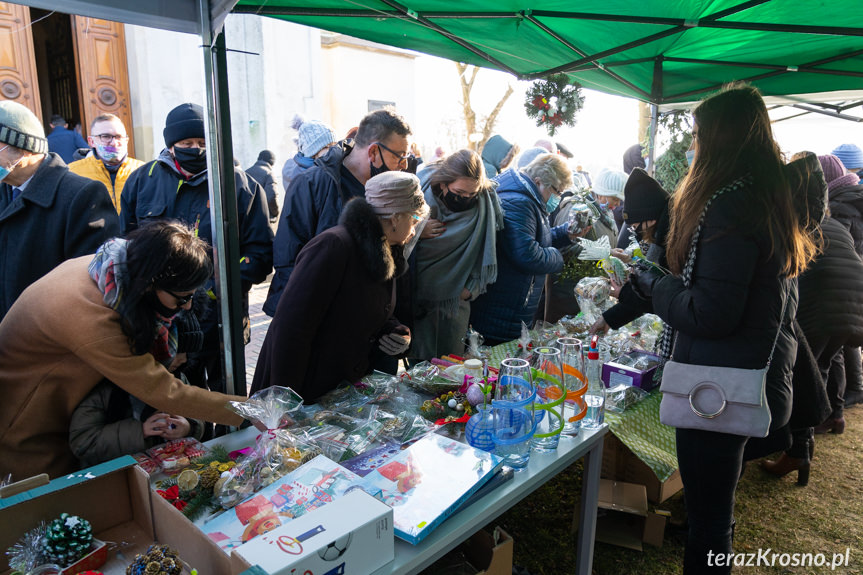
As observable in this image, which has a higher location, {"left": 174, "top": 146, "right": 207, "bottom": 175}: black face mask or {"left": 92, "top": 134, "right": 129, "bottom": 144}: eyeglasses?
{"left": 92, "top": 134, "right": 129, "bottom": 144}: eyeglasses

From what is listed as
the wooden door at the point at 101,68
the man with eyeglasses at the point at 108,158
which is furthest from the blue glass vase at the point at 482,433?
the wooden door at the point at 101,68

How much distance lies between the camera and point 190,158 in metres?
2.56

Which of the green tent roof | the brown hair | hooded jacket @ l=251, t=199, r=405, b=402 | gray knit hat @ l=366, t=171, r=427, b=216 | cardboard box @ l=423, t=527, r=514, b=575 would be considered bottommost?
cardboard box @ l=423, t=527, r=514, b=575

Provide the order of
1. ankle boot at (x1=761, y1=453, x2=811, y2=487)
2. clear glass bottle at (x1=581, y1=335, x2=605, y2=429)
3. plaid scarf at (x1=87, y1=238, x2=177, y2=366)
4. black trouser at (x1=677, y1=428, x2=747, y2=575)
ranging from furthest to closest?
ankle boot at (x1=761, y1=453, x2=811, y2=487)
clear glass bottle at (x1=581, y1=335, x2=605, y2=429)
black trouser at (x1=677, y1=428, x2=747, y2=575)
plaid scarf at (x1=87, y1=238, x2=177, y2=366)

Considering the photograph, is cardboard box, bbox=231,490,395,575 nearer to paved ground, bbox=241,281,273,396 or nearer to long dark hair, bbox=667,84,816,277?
long dark hair, bbox=667,84,816,277

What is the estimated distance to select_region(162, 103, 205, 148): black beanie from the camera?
252cm

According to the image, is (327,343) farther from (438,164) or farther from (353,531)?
(438,164)

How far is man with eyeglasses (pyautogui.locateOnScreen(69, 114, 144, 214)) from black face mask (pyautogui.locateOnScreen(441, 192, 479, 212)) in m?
1.95

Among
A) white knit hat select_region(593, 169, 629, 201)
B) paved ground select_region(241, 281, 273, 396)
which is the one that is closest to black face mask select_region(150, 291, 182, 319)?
paved ground select_region(241, 281, 273, 396)

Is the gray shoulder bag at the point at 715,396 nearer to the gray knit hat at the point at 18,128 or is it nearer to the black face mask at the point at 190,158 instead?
the black face mask at the point at 190,158

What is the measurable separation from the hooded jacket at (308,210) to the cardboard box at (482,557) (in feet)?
4.86

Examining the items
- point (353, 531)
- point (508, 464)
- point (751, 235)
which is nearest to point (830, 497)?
point (751, 235)

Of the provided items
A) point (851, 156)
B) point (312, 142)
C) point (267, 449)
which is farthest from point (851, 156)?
point (267, 449)

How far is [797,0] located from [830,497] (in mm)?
2805
